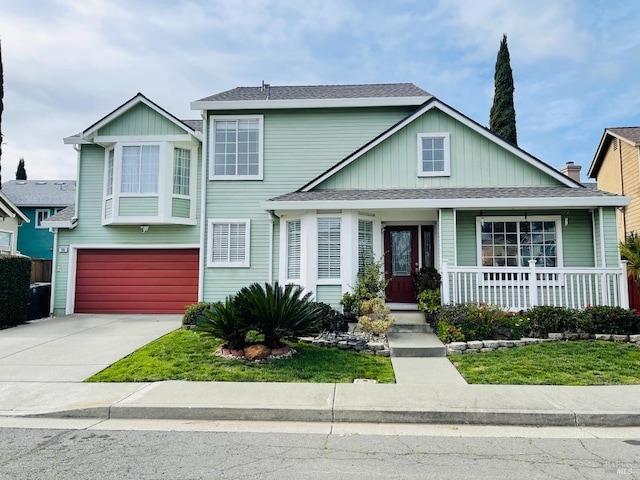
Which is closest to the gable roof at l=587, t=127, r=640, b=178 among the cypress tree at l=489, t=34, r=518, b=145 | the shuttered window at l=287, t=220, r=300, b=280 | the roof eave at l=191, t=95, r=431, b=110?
the cypress tree at l=489, t=34, r=518, b=145

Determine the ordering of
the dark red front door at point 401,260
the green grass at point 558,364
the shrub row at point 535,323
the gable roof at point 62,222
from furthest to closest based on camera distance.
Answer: the gable roof at point 62,222 → the dark red front door at point 401,260 → the shrub row at point 535,323 → the green grass at point 558,364

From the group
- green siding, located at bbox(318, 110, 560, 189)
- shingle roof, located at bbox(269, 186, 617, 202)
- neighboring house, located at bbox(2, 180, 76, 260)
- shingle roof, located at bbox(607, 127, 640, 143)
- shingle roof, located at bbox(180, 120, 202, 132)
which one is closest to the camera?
shingle roof, located at bbox(269, 186, 617, 202)

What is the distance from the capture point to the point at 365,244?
1094cm

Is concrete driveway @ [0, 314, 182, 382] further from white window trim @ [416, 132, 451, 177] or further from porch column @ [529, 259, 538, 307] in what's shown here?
porch column @ [529, 259, 538, 307]

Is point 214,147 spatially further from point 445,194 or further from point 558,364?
point 558,364

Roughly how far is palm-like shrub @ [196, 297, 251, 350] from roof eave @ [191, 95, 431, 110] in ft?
23.8

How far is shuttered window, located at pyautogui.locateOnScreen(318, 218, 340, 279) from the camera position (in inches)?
418

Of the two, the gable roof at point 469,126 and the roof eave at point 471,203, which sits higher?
the gable roof at point 469,126

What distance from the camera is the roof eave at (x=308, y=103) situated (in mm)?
12477

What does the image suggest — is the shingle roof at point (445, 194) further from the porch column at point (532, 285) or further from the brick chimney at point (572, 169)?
the brick chimney at point (572, 169)

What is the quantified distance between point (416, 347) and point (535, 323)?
2.80 metres

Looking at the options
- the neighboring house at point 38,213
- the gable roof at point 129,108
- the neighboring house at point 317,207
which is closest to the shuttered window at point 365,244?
the neighboring house at point 317,207

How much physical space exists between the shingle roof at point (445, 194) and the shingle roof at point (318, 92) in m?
3.64

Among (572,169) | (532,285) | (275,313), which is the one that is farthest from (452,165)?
(572,169)
